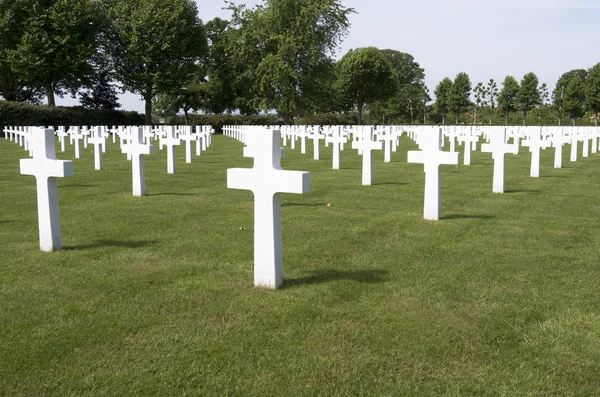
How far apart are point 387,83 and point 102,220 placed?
2377 inches

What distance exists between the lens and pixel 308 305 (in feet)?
14.1

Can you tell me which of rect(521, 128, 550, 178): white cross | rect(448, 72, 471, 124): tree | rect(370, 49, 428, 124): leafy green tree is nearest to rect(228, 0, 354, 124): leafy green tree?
rect(370, 49, 428, 124): leafy green tree

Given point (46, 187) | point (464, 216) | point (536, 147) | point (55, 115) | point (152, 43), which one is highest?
point (152, 43)

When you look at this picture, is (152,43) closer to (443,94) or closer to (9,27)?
(9,27)

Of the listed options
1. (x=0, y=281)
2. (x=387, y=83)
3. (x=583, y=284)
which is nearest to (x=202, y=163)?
(x=0, y=281)

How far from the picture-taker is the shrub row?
37.4 metres

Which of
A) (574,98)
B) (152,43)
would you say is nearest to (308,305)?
(152,43)

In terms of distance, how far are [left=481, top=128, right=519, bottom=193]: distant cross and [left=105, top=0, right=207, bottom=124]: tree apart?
3623 centimetres

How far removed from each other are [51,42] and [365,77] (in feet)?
114

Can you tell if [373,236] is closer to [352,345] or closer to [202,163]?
[352,345]

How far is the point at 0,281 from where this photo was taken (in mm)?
4875

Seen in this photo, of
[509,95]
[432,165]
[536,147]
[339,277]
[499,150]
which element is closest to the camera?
[339,277]

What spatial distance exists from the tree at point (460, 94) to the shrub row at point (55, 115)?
131ft

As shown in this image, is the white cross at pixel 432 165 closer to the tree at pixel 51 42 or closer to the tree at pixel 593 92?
the tree at pixel 51 42
